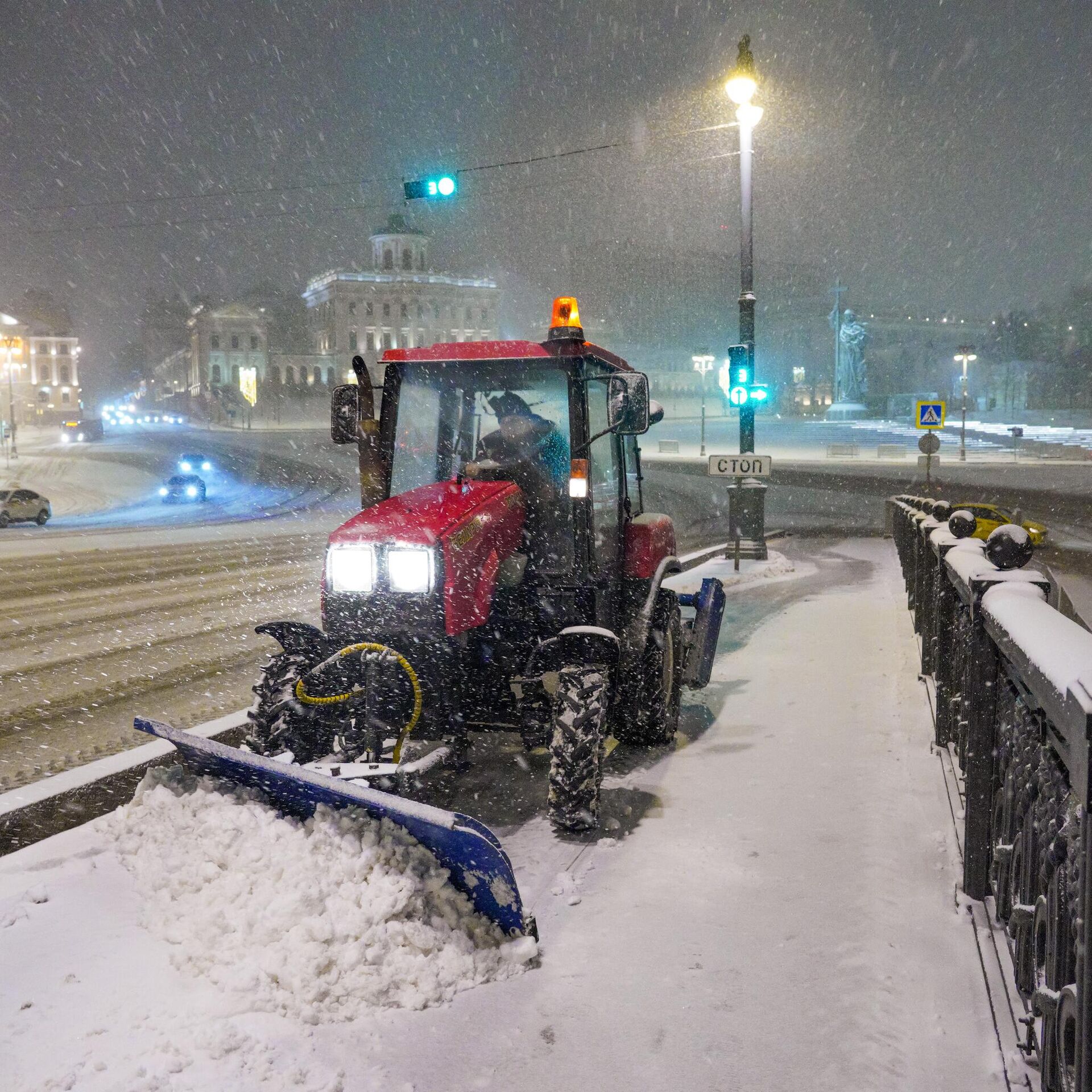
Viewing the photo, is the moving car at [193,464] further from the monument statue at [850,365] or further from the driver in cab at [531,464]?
the monument statue at [850,365]

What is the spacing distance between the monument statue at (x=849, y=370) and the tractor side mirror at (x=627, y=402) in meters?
76.6

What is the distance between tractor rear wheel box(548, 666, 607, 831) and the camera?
4992mm

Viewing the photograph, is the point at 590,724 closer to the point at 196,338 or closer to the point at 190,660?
the point at 190,660

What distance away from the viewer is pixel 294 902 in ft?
11.9

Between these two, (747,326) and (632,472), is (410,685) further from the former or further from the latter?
(747,326)

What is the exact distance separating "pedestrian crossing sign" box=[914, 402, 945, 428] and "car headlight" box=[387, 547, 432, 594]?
20276mm

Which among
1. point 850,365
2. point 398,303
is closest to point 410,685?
point 850,365

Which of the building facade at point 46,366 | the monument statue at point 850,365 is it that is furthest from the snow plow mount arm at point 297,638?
the building facade at point 46,366

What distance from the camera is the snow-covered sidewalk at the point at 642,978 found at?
3.10 meters

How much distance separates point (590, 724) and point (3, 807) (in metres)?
2.93

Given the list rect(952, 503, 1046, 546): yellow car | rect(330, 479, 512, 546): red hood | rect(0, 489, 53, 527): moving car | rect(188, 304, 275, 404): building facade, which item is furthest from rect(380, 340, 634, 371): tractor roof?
rect(188, 304, 275, 404): building facade

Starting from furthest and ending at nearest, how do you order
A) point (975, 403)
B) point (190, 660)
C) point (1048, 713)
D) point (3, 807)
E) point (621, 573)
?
point (975, 403), point (190, 660), point (621, 573), point (3, 807), point (1048, 713)

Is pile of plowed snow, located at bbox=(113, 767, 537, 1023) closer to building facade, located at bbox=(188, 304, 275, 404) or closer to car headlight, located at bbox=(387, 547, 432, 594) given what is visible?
car headlight, located at bbox=(387, 547, 432, 594)

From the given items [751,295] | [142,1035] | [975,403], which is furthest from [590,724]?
[975,403]
